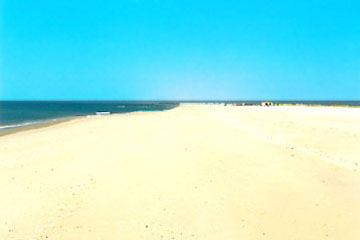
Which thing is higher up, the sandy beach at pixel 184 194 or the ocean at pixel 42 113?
the sandy beach at pixel 184 194

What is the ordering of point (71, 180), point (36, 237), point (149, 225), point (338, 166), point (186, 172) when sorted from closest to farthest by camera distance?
point (36, 237) → point (149, 225) → point (71, 180) → point (186, 172) → point (338, 166)

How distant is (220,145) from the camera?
1189cm

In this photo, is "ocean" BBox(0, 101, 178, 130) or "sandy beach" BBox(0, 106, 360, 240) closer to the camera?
"sandy beach" BBox(0, 106, 360, 240)

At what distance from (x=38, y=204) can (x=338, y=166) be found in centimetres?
874

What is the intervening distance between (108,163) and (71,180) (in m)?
1.91

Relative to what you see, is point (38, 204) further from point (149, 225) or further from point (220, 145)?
point (220, 145)

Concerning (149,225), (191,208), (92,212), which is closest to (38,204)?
(92,212)

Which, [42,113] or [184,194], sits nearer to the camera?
[184,194]

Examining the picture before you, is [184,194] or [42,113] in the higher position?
[184,194]

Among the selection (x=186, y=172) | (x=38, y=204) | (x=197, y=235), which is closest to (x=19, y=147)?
(x=38, y=204)

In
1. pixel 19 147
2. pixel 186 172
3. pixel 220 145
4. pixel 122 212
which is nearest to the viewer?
pixel 122 212

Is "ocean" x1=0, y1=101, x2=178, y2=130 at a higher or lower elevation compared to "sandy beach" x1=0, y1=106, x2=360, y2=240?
lower

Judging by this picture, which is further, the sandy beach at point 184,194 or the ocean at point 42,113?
the ocean at point 42,113

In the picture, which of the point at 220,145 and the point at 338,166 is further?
the point at 220,145
